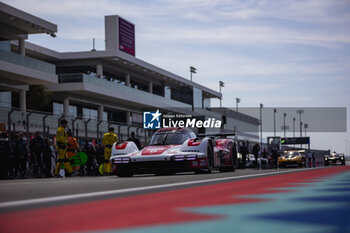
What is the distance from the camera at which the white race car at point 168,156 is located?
14.4 metres

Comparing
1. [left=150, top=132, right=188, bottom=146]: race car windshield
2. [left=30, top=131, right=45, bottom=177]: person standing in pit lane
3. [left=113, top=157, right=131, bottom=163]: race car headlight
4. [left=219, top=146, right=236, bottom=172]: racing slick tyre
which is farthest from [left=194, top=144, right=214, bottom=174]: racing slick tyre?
[left=30, top=131, right=45, bottom=177]: person standing in pit lane

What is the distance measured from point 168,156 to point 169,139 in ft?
5.12

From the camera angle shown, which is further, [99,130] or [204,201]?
[99,130]

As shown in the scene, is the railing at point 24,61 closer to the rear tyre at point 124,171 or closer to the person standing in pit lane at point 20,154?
the person standing in pit lane at point 20,154

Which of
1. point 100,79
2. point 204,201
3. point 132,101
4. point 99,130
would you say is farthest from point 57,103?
point 204,201

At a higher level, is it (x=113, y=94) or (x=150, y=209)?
(x=113, y=94)

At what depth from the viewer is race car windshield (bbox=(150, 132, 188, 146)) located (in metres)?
15.8

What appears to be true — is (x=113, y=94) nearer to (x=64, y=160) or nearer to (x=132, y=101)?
(x=132, y=101)

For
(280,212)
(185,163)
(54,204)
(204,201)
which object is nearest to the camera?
(280,212)

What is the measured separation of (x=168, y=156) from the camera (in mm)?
14430

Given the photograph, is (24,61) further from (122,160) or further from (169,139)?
(122,160)

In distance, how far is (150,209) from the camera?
4.86 metres

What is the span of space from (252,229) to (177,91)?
218ft

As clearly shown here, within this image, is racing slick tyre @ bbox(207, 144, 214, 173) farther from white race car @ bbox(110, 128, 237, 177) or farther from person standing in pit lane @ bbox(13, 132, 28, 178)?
person standing in pit lane @ bbox(13, 132, 28, 178)
